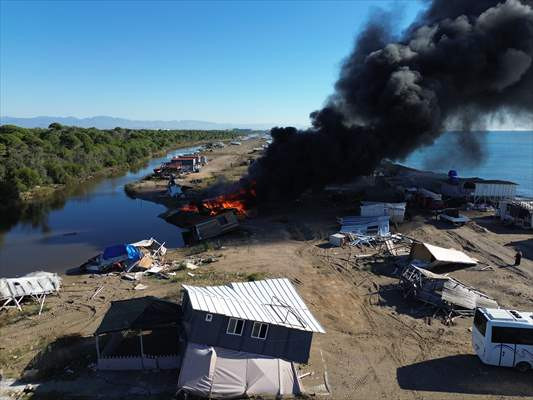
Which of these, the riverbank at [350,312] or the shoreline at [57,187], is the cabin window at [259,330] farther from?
the shoreline at [57,187]

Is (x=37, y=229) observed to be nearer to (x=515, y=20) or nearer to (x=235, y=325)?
(x=235, y=325)

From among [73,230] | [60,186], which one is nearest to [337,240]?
[73,230]

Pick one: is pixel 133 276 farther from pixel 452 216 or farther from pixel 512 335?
pixel 452 216

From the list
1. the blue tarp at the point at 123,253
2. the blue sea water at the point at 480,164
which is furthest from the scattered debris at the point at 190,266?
the blue sea water at the point at 480,164

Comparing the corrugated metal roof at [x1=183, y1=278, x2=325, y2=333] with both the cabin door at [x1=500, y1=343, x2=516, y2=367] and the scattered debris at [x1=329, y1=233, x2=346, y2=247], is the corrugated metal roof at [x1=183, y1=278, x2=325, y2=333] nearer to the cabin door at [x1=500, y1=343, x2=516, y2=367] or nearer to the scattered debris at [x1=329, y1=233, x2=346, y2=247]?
the cabin door at [x1=500, y1=343, x2=516, y2=367]

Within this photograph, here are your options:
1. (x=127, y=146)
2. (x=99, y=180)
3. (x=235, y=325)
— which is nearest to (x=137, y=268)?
(x=235, y=325)

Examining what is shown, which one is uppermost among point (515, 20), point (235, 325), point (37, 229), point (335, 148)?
point (515, 20)

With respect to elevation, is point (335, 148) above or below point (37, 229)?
above
